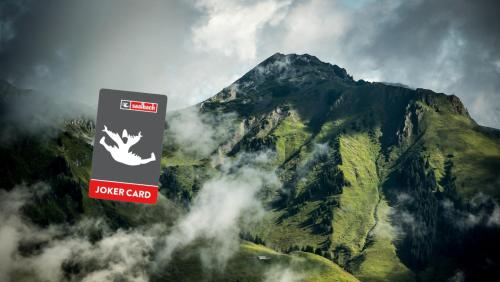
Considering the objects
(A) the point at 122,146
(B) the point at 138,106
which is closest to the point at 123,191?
(A) the point at 122,146

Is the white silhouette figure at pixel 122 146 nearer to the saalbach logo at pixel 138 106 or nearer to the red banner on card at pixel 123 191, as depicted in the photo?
the saalbach logo at pixel 138 106

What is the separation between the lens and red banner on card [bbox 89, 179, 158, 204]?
167 ft

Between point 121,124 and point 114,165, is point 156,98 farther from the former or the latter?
point 114,165

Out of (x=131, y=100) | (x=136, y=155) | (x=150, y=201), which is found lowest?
(x=150, y=201)

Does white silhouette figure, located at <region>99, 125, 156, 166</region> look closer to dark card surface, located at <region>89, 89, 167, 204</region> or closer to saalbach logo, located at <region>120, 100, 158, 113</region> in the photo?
dark card surface, located at <region>89, 89, 167, 204</region>

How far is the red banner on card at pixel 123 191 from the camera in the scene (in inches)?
1999

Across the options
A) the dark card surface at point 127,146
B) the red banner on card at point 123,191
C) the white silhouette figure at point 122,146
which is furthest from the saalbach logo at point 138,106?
the red banner on card at point 123,191

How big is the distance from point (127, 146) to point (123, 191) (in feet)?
13.6

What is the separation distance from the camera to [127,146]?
1983 inches

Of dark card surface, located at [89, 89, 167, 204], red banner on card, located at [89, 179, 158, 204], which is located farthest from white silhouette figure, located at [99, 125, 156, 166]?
red banner on card, located at [89, 179, 158, 204]

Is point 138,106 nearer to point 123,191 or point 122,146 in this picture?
point 122,146

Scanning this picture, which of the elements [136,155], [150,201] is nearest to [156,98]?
[136,155]

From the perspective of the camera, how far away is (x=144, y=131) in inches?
1984

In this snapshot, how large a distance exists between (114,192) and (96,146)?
450cm
